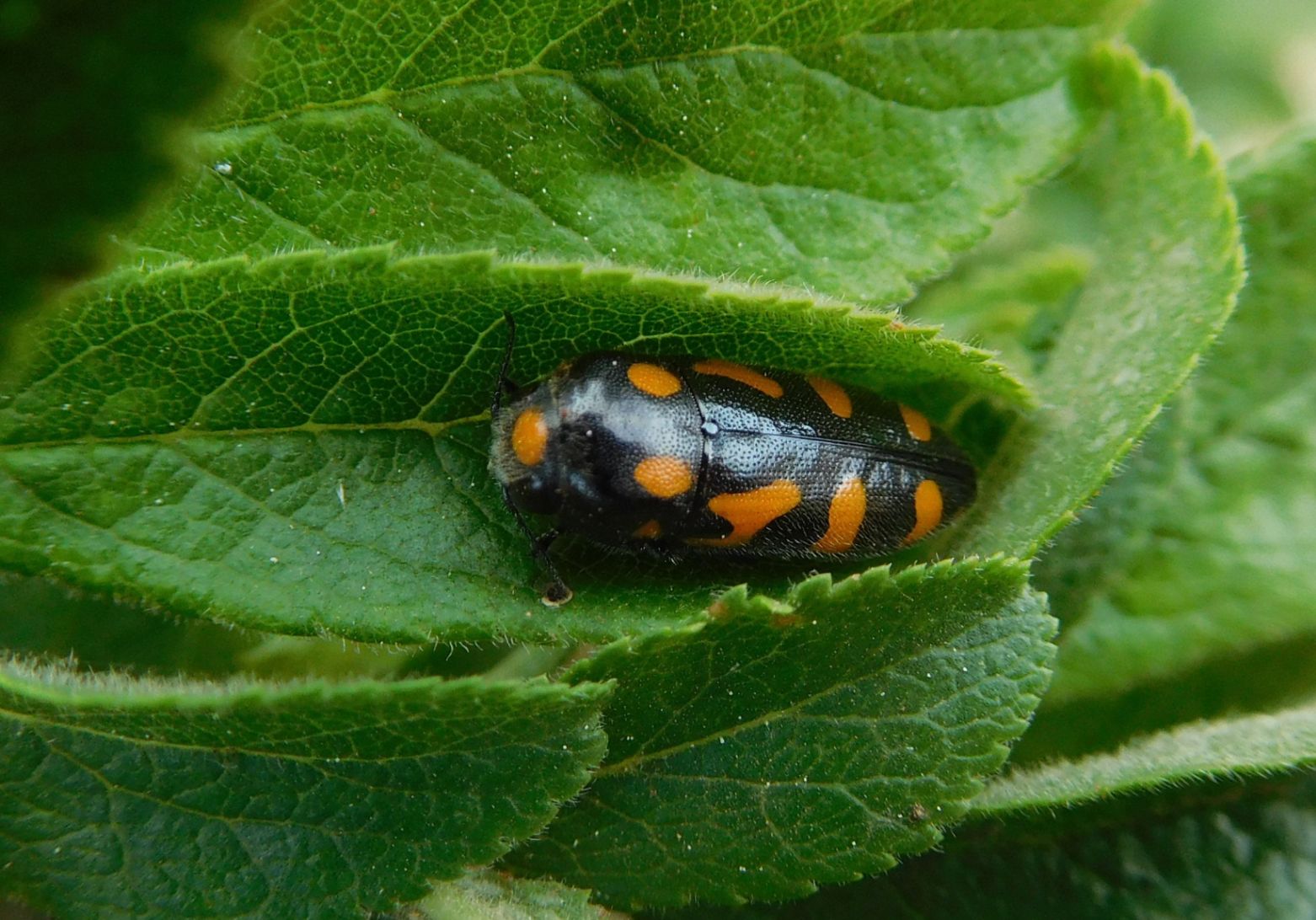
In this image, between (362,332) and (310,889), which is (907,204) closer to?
(362,332)

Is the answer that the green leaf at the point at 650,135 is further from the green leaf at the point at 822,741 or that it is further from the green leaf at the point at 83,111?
the green leaf at the point at 83,111

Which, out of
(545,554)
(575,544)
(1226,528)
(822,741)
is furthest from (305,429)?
(1226,528)

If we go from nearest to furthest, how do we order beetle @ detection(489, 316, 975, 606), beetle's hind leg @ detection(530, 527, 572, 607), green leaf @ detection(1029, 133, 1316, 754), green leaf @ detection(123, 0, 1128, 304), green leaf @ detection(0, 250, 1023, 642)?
1. green leaf @ detection(0, 250, 1023, 642)
2. green leaf @ detection(123, 0, 1128, 304)
3. beetle's hind leg @ detection(530, 527, 572, 607)
4. beetle @ detection(489, 316, 975, 606)
5. green leaf @ detection(1029, 133, 1316, 754)

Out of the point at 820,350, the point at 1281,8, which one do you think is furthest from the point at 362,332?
the point at 1281,8

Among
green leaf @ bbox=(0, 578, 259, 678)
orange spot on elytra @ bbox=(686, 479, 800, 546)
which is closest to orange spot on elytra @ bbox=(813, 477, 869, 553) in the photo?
orange spot on elytra @ bbox=(686, 479, 800, 546)

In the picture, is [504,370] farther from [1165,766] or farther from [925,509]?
[1165,766]

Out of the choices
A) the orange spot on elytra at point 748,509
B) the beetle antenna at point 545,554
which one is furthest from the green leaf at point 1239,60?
the beetle antenna at point 545,554

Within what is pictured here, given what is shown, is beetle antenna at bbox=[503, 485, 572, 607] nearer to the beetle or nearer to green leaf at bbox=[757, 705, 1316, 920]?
the beetle
